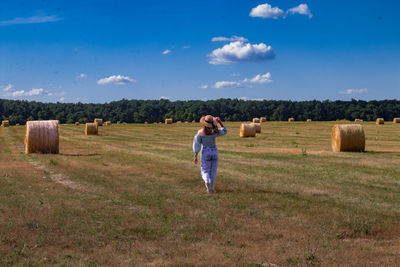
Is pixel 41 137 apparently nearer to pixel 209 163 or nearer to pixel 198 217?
pixel 209 163

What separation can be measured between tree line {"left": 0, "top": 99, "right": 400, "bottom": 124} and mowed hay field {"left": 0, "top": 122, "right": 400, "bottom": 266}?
95582 millimetres

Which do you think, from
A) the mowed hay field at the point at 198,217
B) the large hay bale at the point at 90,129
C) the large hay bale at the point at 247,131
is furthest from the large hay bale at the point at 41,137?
the large hay bale at the point at 90,129

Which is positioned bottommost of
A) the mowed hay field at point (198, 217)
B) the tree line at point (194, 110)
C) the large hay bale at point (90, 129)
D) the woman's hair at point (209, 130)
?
the mowed hay field at point (198, 217)

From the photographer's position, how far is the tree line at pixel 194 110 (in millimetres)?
111000

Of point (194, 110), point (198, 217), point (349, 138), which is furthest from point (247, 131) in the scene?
point (194, 110)

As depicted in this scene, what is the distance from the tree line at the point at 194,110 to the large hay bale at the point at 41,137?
91.2m

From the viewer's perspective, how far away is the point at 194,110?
129875mm

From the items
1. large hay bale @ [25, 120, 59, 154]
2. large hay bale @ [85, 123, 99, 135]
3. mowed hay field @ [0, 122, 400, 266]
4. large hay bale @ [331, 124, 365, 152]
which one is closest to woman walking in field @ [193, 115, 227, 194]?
mowed hay field @ [0, 122, 400, 266]

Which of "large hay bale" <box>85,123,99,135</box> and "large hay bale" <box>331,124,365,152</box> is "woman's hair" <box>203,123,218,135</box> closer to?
"large hay bale" <box>331,124,365,152</box>

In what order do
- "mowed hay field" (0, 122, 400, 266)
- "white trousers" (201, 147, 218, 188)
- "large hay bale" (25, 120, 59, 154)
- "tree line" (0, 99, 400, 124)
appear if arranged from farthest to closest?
1. "tree line" (0, 99, 400, 124)
2. "large hay bale" (25, 120, 59, 154)
3. "white trousers" (201, 147, 218, 188)
4. "mowed hay field" (0, 122, 400, 266)

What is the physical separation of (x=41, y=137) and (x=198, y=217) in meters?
17.1

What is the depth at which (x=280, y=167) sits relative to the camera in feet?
59.7

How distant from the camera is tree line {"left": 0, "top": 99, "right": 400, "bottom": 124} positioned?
111 metres

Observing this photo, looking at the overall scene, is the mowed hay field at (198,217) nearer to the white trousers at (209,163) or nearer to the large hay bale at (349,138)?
the white trousers at (209,163)
